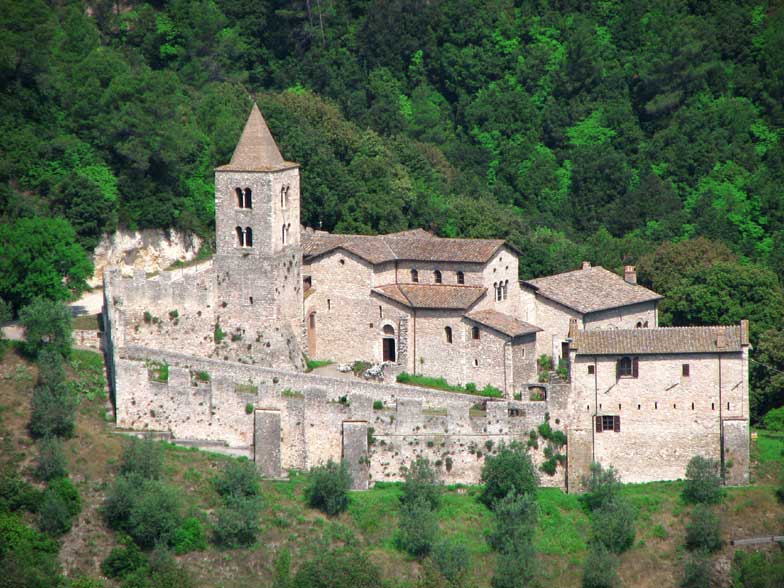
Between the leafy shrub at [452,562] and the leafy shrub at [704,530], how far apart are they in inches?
323

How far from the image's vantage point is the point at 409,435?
73.3 metres

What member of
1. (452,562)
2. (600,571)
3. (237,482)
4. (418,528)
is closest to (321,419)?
(237,482)

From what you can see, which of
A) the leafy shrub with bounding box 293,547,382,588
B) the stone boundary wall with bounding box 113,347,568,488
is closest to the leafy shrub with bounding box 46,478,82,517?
the stone boundary wall with bounding box 113,347,568,488

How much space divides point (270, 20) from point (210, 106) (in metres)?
18.9

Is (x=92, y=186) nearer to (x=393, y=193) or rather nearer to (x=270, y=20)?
(x=393, y=193)

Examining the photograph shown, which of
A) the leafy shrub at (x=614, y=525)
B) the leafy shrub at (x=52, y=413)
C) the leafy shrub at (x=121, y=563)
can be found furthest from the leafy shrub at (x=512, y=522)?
the leafy shrub at (x=52, y=413)

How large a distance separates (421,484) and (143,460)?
9.54m

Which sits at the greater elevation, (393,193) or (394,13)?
(394,13)

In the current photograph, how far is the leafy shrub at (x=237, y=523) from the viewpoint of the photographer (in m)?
69.8

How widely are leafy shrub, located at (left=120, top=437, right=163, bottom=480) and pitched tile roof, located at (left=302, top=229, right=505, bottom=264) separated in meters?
12.4


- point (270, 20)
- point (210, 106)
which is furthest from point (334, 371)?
point (270, 20)

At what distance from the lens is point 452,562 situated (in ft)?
232

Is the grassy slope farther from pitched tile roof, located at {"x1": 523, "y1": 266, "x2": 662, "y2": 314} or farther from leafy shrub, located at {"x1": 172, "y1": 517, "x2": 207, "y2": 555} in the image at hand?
pitched tile roof, located at {"x1": 523, "y1": 266, "x2": 662, "y2": 314}

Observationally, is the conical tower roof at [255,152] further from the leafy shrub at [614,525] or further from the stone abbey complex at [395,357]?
the leafy shrub at [614,525]
